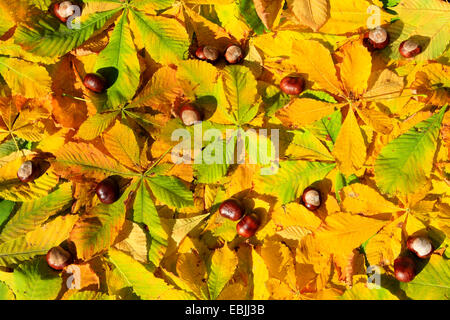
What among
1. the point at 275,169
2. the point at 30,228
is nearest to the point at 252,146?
the point at 275,169

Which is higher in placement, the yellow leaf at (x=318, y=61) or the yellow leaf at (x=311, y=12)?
the yellow leaf at (x=311, y=12)

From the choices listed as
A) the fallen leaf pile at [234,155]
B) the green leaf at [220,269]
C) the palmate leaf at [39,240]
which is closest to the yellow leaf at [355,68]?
the fallen leaf pile at [234,155]

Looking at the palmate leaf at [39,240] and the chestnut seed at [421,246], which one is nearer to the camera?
the chestnut seed at [421,246]

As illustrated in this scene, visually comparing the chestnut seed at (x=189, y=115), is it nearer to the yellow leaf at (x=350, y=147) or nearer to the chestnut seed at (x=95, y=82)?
the chestnut seed at (x=95, y=82)

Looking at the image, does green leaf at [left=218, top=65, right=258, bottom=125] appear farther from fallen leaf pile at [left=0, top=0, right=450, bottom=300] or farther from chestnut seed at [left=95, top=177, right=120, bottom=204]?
chestnut seed at [left=95, top=177, right=120, bottom=204]

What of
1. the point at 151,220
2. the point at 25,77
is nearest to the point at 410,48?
the point at 151,220
